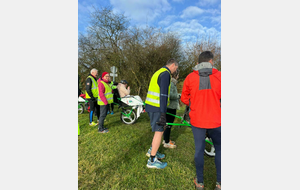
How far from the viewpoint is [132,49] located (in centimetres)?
1040

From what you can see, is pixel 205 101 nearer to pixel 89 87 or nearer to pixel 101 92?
pixel 101 92

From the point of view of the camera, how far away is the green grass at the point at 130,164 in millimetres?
2215

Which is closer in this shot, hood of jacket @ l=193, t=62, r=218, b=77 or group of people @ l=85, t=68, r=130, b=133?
hood of jacket @ l=193, t=62, r=218, b=77

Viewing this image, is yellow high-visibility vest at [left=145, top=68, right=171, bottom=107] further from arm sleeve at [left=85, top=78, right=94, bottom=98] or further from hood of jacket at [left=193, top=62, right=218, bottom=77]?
arm sleeve at [left=85, top=78, right=94, bottom=98]

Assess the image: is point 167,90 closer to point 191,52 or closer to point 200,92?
point 200,92

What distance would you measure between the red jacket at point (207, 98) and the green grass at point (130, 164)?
114 centimetres

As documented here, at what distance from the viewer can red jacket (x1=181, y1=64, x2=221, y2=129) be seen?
5.61ft

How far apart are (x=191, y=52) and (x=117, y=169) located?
9.91 metres

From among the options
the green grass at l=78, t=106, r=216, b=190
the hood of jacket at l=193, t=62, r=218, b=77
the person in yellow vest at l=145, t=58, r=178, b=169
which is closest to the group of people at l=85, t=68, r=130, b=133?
the green grass at l=78, t=106, r=216, b=190

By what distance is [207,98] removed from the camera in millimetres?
1733

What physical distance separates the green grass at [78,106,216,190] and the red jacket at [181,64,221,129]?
3.75 ft

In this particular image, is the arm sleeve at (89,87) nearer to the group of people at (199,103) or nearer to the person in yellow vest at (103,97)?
the person in yellow vest at (103,97)
